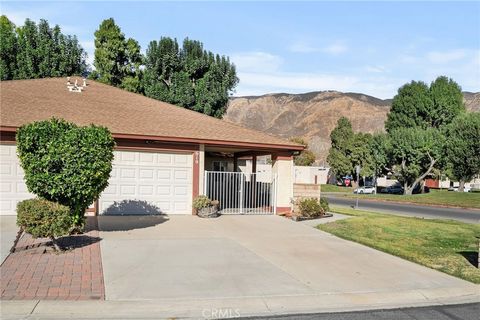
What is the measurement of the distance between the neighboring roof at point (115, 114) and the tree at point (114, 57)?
1507 cm

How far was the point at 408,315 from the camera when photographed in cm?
672

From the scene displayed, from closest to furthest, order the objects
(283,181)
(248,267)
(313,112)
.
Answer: (248,267)
(283,181)
(313,112)

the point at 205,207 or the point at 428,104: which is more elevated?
the point at 428,104

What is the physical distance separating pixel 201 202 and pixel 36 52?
77.4 feet

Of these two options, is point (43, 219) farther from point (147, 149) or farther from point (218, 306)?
point (147, 149)

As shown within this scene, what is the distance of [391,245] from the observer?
1239 cm

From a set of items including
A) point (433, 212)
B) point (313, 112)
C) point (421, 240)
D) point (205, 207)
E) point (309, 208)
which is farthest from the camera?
Answer: point (313, 112)

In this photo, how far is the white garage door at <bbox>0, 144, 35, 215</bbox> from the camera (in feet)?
51.4

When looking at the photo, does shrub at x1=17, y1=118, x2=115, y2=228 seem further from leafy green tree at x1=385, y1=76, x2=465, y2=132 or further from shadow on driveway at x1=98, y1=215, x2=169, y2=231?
leafy green tree at x1=385, y1=76, x2=465, y2=132

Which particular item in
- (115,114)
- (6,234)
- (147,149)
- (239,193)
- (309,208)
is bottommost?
(6,234)

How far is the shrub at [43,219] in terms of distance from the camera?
9539mm

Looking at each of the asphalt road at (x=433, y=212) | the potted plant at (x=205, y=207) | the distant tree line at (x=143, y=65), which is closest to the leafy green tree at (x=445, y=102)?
the asphalt road at (x=433, y=212)

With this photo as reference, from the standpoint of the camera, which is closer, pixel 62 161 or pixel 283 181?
pixel 62 161

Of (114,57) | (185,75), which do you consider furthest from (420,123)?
(114,57)
